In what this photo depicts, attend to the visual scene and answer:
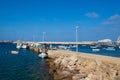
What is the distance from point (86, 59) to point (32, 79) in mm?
11851

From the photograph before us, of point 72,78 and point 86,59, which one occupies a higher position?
point 86,59

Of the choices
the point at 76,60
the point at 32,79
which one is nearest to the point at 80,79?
the point at 32,79

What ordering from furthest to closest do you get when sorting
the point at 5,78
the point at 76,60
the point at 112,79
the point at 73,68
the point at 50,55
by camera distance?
the point at 50,55 → the point at 76,60 → the point at 73,68 → the point at 5,78 → the point at 112,79

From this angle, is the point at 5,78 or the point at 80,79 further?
the point at 5,78

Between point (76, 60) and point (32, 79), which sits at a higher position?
point (76, 60)

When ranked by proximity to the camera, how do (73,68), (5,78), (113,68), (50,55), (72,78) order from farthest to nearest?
(50,55), (73,68), (5,78), (72,78), (113,68)

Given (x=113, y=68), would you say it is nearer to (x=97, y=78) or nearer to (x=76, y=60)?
(x=97, y=78)

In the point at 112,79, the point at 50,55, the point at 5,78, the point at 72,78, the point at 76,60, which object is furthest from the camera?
the point at 50,55

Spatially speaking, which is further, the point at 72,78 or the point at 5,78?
the point at 5,78

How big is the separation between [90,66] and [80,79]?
5.31m

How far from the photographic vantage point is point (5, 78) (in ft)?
113

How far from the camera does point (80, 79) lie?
1175 inches

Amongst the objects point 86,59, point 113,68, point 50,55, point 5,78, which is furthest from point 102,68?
point 50,55

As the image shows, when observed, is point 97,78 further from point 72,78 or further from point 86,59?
point 86,59
